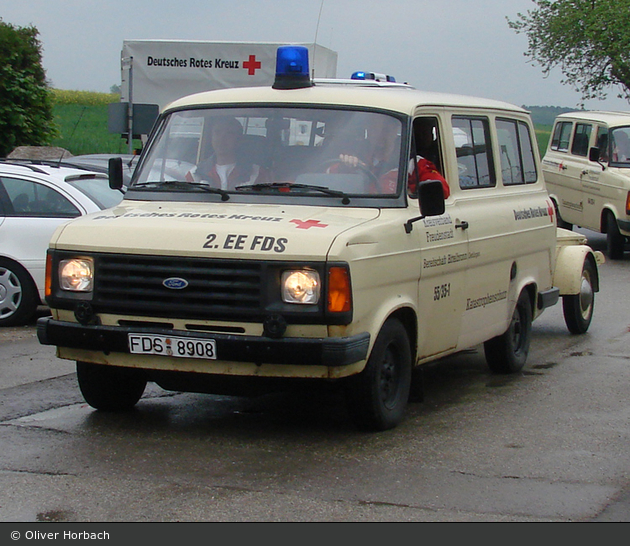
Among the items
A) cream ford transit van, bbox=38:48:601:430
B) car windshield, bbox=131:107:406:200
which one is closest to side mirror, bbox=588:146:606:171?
cream ford transit van, bbox=38:48:601:430

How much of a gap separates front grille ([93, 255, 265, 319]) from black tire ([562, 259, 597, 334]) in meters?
5.47

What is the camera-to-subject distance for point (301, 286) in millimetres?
5820

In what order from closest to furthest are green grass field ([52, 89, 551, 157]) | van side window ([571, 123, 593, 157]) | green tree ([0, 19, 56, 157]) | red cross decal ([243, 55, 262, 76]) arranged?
van side window ([571, 123, 593, 157]) < red cross decal ([243, 55, 262, 76]) < green tree ([0, 19, 56, 157]) < green grass field ([52, 89, 551, 157])

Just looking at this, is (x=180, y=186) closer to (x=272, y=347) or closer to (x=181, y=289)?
(x=181, y=289)

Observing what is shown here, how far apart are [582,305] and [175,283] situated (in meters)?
5.94

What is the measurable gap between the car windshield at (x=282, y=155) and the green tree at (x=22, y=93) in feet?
53.9

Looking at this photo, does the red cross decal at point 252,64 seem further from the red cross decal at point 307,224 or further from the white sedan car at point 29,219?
the red cross decal at point 307,224

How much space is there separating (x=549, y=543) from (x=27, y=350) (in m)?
5.99

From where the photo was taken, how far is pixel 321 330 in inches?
230

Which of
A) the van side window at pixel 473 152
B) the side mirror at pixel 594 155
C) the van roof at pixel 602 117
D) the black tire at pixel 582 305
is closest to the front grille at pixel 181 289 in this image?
the van side window at pixel 473 152

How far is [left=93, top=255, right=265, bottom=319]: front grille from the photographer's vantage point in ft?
19.3

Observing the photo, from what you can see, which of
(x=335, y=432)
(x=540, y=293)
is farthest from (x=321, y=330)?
(x=540, y=293)

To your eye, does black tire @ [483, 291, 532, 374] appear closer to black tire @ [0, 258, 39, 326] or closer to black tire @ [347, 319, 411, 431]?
black tire @ [347, 319, 411, 431]

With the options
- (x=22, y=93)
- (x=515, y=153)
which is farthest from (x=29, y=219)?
(x=22, y=93)
